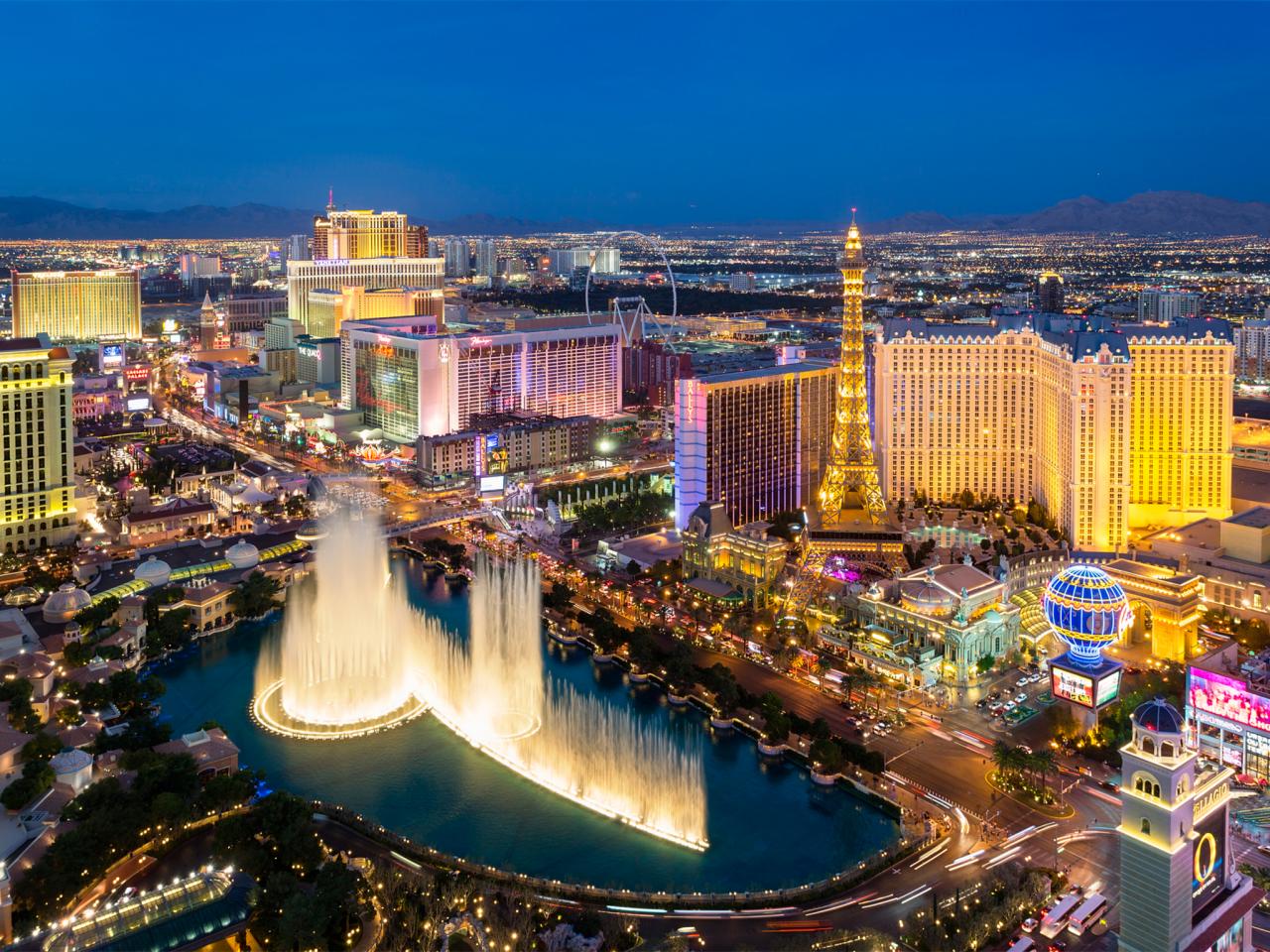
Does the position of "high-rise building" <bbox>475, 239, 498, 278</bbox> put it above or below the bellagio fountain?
above

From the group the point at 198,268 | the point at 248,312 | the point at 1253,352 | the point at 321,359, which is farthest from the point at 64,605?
the point at 198,268

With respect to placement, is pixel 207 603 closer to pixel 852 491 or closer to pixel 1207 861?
pixel 852 491

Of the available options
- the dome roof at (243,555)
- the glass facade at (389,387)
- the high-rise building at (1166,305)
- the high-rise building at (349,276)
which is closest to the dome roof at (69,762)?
the dome roof at (243,555)

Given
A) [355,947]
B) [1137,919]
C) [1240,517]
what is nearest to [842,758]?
[1137,919]

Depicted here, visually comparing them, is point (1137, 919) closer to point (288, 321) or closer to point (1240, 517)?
point (1240, 517)

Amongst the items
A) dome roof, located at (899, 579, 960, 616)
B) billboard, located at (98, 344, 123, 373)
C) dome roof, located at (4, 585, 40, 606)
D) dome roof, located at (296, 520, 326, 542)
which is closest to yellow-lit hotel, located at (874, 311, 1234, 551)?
dome roof, located at (899, 579, 960, 616)

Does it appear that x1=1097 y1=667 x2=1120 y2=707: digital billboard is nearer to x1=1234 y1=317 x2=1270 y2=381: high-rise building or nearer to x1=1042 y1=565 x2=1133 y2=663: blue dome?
x1=1042 y1=565 x2=1133 y2=663: blue dome
